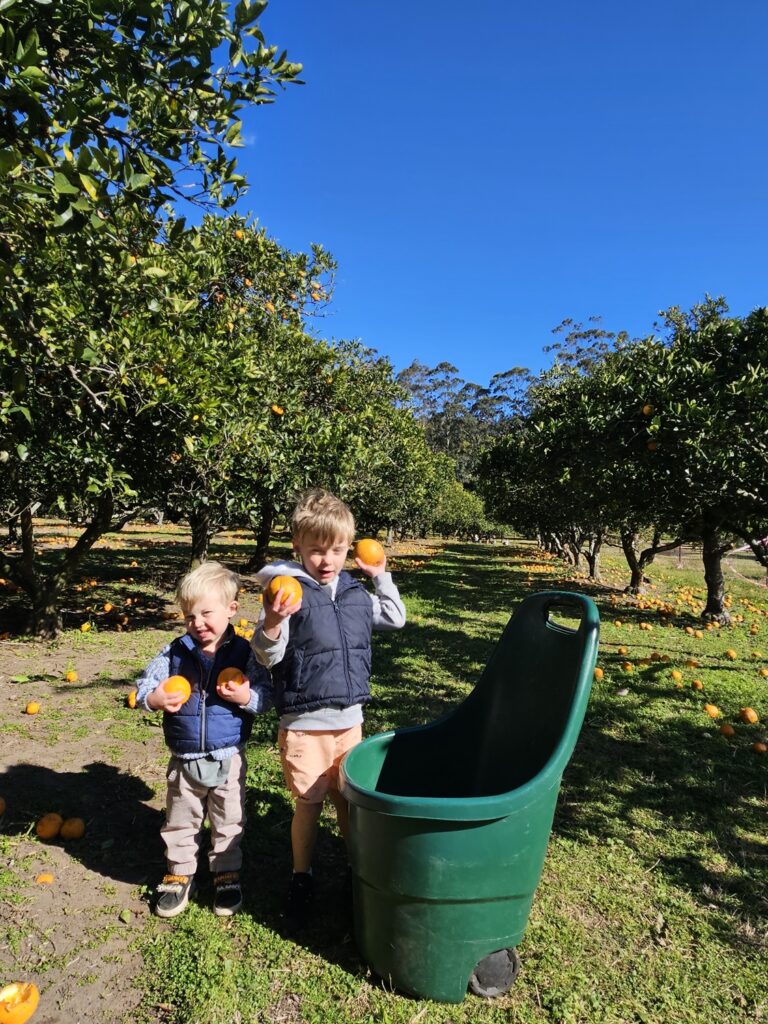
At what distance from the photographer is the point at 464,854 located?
79.8 inches

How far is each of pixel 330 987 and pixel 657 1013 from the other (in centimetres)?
120

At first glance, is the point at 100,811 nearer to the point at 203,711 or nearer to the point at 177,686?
the point at 203,711

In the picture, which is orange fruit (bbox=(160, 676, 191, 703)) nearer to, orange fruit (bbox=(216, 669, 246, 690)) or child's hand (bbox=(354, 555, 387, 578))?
orange fruit (bbox=(216, 669, 246, 690))

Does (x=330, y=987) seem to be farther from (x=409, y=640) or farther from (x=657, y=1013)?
(x=409, y=640)

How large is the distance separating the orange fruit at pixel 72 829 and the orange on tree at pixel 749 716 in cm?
528

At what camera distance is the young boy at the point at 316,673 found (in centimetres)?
254

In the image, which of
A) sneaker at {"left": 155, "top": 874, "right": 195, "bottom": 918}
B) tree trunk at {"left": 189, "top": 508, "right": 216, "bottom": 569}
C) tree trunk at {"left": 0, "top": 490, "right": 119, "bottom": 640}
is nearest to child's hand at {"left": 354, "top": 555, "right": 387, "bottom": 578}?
sneaker at {"left": 155, "top": 874, "right": 195, "bottom": 918}

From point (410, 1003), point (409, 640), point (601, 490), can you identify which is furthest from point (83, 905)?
point (601, 490)

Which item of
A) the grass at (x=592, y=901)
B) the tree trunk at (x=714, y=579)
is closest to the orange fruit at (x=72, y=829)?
the grass at (x=592, y=901)

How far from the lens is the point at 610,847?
3.24 meters

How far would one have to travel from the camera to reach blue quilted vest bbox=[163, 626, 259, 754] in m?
2.61

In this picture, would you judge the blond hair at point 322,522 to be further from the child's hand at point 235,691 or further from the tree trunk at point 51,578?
the tree trunk at point 51,578

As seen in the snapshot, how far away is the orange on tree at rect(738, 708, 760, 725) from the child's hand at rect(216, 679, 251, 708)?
15.7ft

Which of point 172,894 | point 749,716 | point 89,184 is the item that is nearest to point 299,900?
point 172,894
